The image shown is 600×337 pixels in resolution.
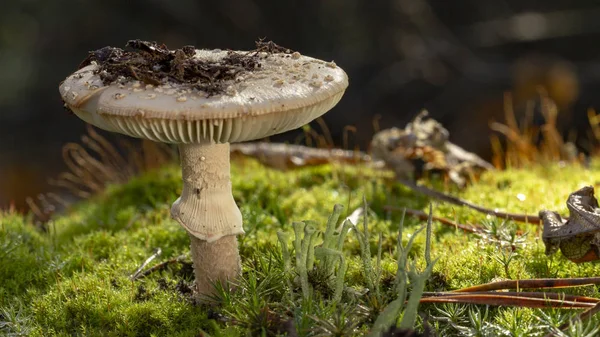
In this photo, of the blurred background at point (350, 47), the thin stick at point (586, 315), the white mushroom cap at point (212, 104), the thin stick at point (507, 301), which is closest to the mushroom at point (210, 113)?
the white mushroom cap at point (212, 104)

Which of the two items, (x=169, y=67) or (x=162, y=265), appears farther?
(x=162, y=265)

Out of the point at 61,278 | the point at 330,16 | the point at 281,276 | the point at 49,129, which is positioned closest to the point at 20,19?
the point at 49,129

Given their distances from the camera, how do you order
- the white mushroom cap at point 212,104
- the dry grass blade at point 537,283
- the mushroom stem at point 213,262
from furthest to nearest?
the mushroom stem at point 213,262
the dry grass blade at point 537,283
the white mushroom cap at point 212,104

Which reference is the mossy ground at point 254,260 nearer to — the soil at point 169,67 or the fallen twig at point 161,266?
the fallen twig at point 161,266

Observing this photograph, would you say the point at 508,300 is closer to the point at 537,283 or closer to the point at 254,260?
the point at 537,283

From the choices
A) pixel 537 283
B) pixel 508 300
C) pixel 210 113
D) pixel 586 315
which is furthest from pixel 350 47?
pixel 210 113

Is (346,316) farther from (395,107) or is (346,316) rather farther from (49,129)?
(49,129)
